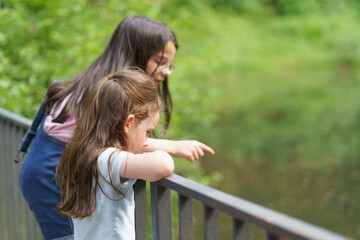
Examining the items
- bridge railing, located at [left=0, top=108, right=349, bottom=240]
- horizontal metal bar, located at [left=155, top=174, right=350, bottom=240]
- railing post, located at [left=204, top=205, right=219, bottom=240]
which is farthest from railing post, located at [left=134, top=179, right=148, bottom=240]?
railing post, located at [left=204, top=205, right=219, bottom=240]

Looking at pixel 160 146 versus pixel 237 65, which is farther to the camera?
pixel 237 65

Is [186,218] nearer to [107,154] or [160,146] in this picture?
[107,154]

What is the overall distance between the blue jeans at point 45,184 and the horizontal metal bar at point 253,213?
0.79 metres

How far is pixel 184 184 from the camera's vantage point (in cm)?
160

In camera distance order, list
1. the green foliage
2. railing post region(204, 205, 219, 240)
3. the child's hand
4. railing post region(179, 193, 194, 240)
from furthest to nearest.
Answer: the green foliage → the child's hand → railing post region(179, 193, 194, 240) → railing post region(204, 205, 219, 240)

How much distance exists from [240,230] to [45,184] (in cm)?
118

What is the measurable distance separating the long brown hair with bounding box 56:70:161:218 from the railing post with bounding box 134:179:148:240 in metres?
0.14

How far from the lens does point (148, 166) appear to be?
5.51 feet

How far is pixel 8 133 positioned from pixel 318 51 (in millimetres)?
32321

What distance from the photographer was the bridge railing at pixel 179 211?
3.98ft

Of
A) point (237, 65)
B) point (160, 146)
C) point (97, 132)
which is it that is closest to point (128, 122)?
point (97, 132)

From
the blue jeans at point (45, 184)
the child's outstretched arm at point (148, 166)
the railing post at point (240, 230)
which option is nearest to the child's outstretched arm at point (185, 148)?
the child's outstretched arm at point (148, 166)

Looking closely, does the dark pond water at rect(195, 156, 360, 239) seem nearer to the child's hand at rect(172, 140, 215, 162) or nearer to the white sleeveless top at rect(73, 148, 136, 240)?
the child's hand at rect(172, 140, 215, 162)

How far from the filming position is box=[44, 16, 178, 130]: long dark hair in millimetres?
2281
